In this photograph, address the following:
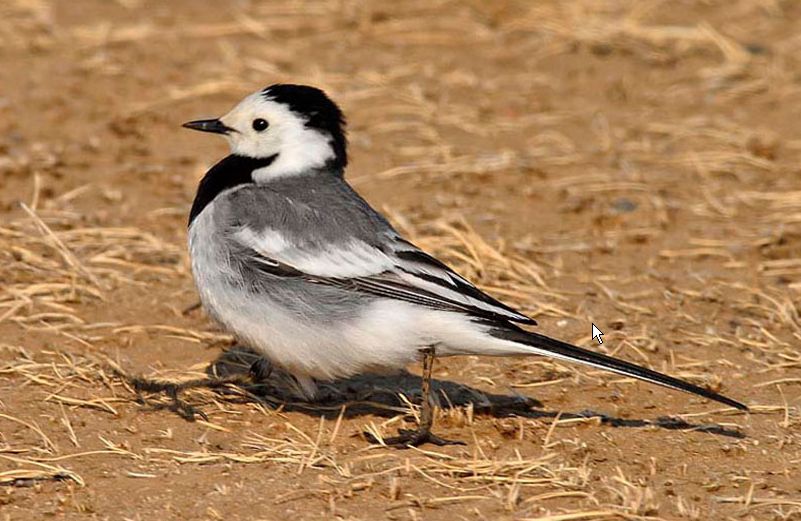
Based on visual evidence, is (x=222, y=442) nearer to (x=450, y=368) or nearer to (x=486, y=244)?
(x=450, y=368)

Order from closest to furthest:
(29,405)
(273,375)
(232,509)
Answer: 1. (232,509)
2. (29,405)
3. (273,375)

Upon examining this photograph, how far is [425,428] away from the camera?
19.1ft

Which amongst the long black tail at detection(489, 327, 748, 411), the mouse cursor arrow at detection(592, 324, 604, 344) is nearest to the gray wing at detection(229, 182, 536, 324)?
the long black tail at detection(489, 327, 748, 411)

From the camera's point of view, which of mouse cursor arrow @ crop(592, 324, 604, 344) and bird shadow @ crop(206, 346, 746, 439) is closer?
bird shadow @ crop(206, 346, 746, 439)

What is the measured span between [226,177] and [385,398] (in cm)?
123

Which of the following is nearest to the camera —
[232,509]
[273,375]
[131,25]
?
[232,509]

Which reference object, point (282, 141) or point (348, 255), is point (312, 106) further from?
point (348, 255)

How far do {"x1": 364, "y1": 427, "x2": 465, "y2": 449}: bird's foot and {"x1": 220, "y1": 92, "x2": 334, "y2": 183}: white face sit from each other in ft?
4.35

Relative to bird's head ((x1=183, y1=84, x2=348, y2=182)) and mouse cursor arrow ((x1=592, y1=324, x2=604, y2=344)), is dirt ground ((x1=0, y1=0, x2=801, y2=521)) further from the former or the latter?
bird's head ((x1=183, y1=84, x2=348, y2=182))

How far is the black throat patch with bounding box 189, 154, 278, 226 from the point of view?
253 inches

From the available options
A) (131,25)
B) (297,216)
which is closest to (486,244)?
(297,216)

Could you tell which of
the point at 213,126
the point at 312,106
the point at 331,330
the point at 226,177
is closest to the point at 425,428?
the point at 331,330

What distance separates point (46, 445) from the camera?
5590mm

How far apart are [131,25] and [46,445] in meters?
6.65
